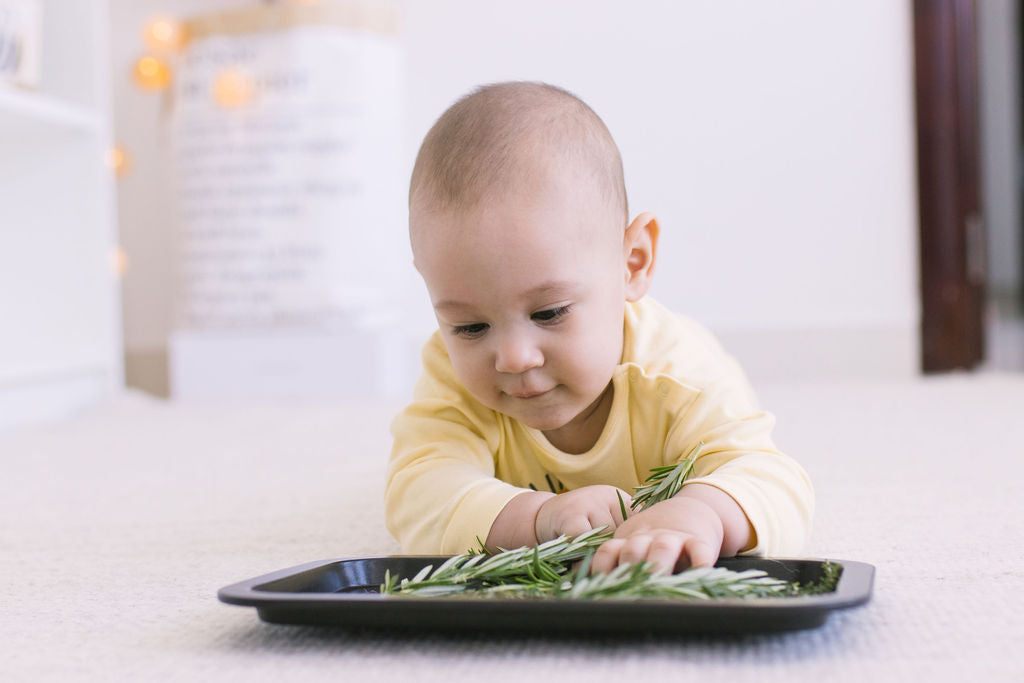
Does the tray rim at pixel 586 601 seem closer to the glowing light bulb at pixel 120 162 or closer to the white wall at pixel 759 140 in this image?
the white wall at pixel 759 140

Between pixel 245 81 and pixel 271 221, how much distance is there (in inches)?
11.2

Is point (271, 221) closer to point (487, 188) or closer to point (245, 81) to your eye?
point (245, 81)

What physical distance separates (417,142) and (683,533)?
1.96 metres

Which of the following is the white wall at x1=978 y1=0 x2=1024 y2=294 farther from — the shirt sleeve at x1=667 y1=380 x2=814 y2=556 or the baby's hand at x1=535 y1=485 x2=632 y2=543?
the baby's hand at x1=535 y1=485 x2=632 y2=543

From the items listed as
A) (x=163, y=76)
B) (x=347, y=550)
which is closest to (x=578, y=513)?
(x=347, y=550)

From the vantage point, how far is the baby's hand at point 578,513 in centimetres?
62

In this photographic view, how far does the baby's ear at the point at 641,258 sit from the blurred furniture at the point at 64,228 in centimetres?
142

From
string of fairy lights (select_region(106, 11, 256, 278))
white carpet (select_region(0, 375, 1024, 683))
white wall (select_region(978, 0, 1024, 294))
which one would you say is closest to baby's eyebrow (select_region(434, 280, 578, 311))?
white carpet (select_region(0, 375, 1024, 683))

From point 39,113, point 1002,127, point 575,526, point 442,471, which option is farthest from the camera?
point 1002,127

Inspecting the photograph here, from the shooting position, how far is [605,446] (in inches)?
30.2

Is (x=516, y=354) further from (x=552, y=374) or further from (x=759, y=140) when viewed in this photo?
(x=759, y=140)

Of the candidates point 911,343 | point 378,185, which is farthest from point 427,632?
point 911,343

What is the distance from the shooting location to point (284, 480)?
120 cm

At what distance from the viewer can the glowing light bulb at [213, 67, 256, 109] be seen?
84.5 inches
